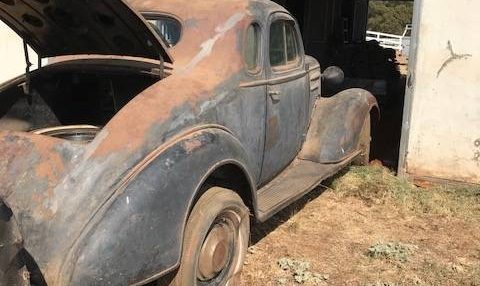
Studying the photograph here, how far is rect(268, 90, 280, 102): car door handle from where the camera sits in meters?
4.38

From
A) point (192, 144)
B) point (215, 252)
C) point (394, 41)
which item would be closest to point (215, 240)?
point (215, 252)

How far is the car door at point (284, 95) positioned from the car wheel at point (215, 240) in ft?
2.57

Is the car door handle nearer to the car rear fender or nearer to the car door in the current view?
the car door

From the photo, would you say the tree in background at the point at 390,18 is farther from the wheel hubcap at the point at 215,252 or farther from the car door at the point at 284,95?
the wheel hubcap at the point at 215,252

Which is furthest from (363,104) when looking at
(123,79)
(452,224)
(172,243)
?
(172,243)

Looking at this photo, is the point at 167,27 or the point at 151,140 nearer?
the point at 151,140

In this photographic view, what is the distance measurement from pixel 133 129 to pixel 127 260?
696 millimetres

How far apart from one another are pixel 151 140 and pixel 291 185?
6.29ft

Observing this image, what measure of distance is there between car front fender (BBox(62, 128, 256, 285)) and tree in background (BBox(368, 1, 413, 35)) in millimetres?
42506

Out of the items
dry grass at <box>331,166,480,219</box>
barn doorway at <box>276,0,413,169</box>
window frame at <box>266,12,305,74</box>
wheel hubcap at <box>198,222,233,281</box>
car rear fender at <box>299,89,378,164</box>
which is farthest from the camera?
barn doorway at <box>276,0,413,169</box>

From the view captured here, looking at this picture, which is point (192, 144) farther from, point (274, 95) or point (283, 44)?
point (283, 44)

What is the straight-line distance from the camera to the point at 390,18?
154ft

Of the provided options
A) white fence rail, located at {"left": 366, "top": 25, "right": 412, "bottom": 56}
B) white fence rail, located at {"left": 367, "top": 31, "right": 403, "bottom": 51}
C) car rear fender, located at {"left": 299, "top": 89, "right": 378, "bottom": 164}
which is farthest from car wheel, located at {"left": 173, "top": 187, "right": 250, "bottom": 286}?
white fence rail, located at {"left": 367, "top": 31, "right": 403, "bottom": 51}

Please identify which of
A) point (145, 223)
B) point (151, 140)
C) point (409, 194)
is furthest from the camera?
point (409, 194)
